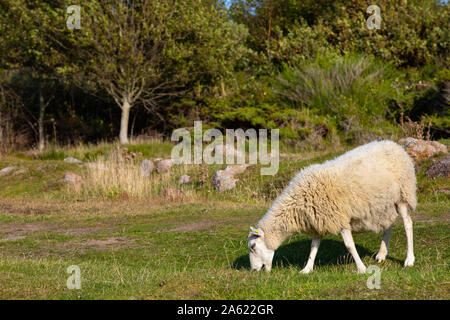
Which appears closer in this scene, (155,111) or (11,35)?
(11,35)

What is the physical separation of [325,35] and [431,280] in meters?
25.8

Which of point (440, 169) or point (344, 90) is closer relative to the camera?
point (440, 169)

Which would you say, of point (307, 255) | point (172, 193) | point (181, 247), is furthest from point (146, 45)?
point (307, 255)

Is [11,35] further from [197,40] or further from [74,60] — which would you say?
[197,40]

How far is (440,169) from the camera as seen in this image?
15664 millimetres

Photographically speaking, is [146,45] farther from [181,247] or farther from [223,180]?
[181,247]

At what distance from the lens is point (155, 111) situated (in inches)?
1193

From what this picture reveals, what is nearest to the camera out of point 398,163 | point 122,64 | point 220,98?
point 398,163

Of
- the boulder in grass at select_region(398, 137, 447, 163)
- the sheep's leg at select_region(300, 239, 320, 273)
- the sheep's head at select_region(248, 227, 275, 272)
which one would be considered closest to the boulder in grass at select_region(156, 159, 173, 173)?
the boulder in grass at select_region(398, 137, 447, 163)

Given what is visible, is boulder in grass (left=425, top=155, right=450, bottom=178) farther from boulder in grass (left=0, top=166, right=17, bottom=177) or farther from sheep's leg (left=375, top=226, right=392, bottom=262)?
boulder in grass (left=0, top=166, right=17, bottom=177)

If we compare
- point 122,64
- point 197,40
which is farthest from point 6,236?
point 197,40

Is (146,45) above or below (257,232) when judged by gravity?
above

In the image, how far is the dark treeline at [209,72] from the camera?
24.2 meters

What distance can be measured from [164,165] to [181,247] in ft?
36.3
